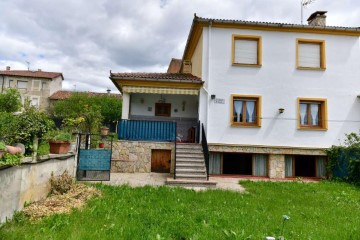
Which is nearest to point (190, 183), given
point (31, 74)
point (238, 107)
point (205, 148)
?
point (205, 148)

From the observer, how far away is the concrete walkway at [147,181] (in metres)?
10.8

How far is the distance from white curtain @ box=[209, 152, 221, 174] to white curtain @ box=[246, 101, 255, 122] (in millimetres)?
2713

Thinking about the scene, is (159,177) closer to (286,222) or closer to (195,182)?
(195,182)

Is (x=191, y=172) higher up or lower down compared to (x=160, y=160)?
lower down

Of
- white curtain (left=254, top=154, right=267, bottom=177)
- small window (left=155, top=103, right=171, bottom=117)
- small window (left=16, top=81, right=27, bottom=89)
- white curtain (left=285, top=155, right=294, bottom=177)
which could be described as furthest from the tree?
white curtain (left=285, top=155, right=294, bottom=177)

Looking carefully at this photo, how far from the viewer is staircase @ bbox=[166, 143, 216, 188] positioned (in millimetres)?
10984

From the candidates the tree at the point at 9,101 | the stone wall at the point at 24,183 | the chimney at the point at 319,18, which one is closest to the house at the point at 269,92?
the chimney at the point at 319,18

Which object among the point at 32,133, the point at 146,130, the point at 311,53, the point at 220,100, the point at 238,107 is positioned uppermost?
the point at 311,53

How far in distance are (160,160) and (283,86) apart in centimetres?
807

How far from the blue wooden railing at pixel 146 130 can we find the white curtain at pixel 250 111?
421 cm

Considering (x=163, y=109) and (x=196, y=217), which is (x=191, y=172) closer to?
(x=196, y=217)

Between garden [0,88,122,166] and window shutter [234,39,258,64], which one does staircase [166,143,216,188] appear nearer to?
garden [0,88,122,166]

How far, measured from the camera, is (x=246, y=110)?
14688mm

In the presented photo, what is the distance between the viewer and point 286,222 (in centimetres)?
629
